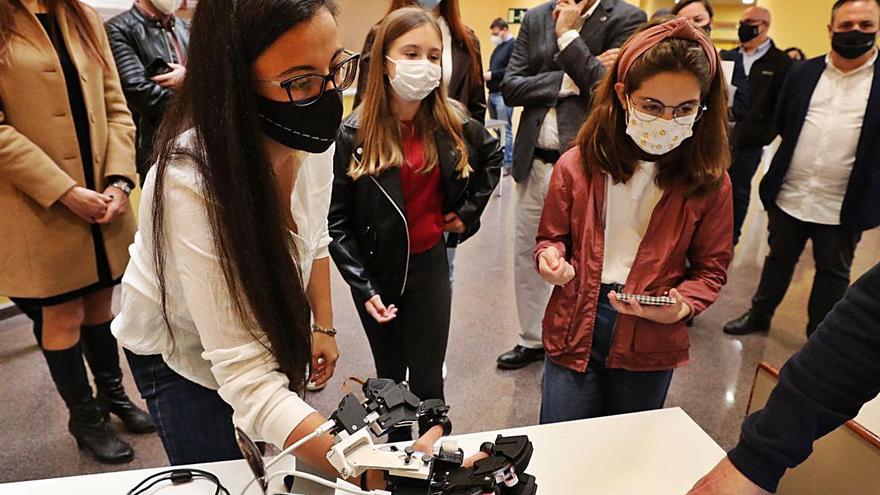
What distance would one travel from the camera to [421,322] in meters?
1.68

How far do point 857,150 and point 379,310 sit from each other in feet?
6.95

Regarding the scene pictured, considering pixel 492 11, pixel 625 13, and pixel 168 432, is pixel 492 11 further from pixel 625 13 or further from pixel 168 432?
pixel 168 432

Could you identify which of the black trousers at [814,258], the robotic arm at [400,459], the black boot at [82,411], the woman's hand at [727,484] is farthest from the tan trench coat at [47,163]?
the black trousers at [814,258]

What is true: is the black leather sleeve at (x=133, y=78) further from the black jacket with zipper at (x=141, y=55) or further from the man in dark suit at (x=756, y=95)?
the man in dark suit at (x=756, y=95)

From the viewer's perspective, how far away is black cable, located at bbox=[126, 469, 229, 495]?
934 mm

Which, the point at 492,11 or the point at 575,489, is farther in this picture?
the point at 492,11

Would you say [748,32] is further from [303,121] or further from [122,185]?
[122,185]

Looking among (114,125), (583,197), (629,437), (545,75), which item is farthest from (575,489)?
(114,125)

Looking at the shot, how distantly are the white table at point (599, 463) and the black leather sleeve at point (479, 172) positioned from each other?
33.4 inches

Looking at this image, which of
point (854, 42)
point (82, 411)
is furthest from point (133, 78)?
point (854, 42)

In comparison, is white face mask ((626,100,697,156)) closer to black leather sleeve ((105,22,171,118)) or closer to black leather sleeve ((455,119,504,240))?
black leather sleeve ((455,119,504,240))

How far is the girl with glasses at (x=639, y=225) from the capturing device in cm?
120

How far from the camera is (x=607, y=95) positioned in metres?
1.29

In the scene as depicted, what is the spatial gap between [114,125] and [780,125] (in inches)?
112
